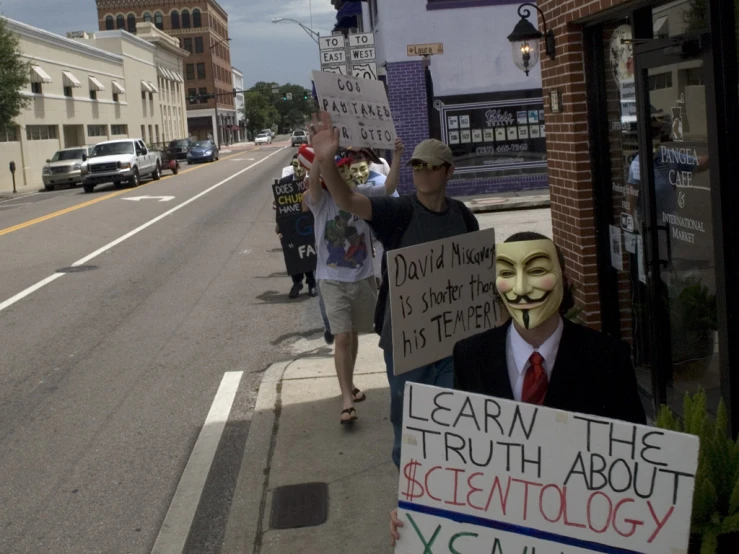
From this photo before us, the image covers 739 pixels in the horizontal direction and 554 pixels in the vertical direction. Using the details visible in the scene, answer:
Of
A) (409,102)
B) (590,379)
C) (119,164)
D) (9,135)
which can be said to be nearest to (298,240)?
(590,379)

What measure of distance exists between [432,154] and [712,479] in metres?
1.88

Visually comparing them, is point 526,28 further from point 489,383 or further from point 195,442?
point 489,383

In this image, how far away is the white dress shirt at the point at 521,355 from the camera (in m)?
2.76

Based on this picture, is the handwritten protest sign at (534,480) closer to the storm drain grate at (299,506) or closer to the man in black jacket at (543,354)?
the man in black jacket at (543,354)

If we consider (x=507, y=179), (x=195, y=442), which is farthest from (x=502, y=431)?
(x=507, y=179)

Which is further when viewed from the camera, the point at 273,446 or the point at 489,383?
the point at 273,446

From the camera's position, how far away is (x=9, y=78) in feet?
115

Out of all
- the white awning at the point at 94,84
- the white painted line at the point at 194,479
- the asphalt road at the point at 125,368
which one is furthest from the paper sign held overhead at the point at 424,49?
the white awning at the point at 94,84

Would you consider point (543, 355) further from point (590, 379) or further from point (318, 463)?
point (318, 463)

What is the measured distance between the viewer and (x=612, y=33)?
6230mm

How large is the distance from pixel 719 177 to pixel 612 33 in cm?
214

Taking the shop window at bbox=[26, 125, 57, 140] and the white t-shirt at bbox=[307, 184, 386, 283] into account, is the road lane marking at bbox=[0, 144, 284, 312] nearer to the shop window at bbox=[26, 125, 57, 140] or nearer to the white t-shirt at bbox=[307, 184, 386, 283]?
the white t-shirt at bbox=[307, 184, 386, 283]

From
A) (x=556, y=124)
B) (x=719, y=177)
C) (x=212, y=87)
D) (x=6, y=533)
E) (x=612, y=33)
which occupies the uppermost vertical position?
(x=212, y=87)

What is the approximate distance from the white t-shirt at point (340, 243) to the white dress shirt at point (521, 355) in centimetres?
315
